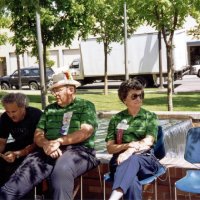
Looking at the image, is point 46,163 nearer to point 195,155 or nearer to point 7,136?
point 7,136

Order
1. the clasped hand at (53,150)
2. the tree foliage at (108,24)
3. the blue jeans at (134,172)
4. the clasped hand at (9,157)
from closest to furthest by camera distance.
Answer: the blue jeans at (134,172) → the clasped hand at (53,150) → the clasped hand at (9,157) → the tree foliage at (108,24)

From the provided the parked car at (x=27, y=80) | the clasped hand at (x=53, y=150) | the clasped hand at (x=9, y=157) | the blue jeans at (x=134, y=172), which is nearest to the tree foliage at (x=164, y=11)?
the clasped hand at (x=9, y=157)

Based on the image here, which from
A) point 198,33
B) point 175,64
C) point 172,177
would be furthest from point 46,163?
point 175,64

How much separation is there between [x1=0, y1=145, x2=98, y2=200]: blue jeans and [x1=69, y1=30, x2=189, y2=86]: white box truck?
22834mm

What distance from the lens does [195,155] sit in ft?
15.8

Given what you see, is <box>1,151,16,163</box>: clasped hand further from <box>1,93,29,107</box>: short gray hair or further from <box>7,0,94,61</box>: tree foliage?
<box>7,0,94,61</box>: tree foliage

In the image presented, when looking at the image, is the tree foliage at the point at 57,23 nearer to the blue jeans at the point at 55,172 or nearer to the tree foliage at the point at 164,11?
the tree foliage at the point at 164,11

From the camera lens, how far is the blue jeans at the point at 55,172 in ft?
15.1

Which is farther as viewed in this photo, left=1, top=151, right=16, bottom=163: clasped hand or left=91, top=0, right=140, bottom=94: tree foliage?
left=91, top=0, right=140, bottom=94: tree foliage

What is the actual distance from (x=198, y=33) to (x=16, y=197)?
2116 centimetres

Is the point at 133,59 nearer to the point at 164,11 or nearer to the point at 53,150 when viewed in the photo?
the point at 164,11

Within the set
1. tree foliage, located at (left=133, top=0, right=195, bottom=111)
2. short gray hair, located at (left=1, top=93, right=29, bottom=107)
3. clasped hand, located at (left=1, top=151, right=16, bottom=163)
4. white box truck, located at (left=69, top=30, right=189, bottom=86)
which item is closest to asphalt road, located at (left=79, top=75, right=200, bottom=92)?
white box truck, located at (left=69, top=30, right=189, bottom=86)

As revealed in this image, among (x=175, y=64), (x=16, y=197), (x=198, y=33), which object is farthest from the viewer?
(x=175, y=64)

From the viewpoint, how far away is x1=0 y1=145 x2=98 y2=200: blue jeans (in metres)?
4.60
